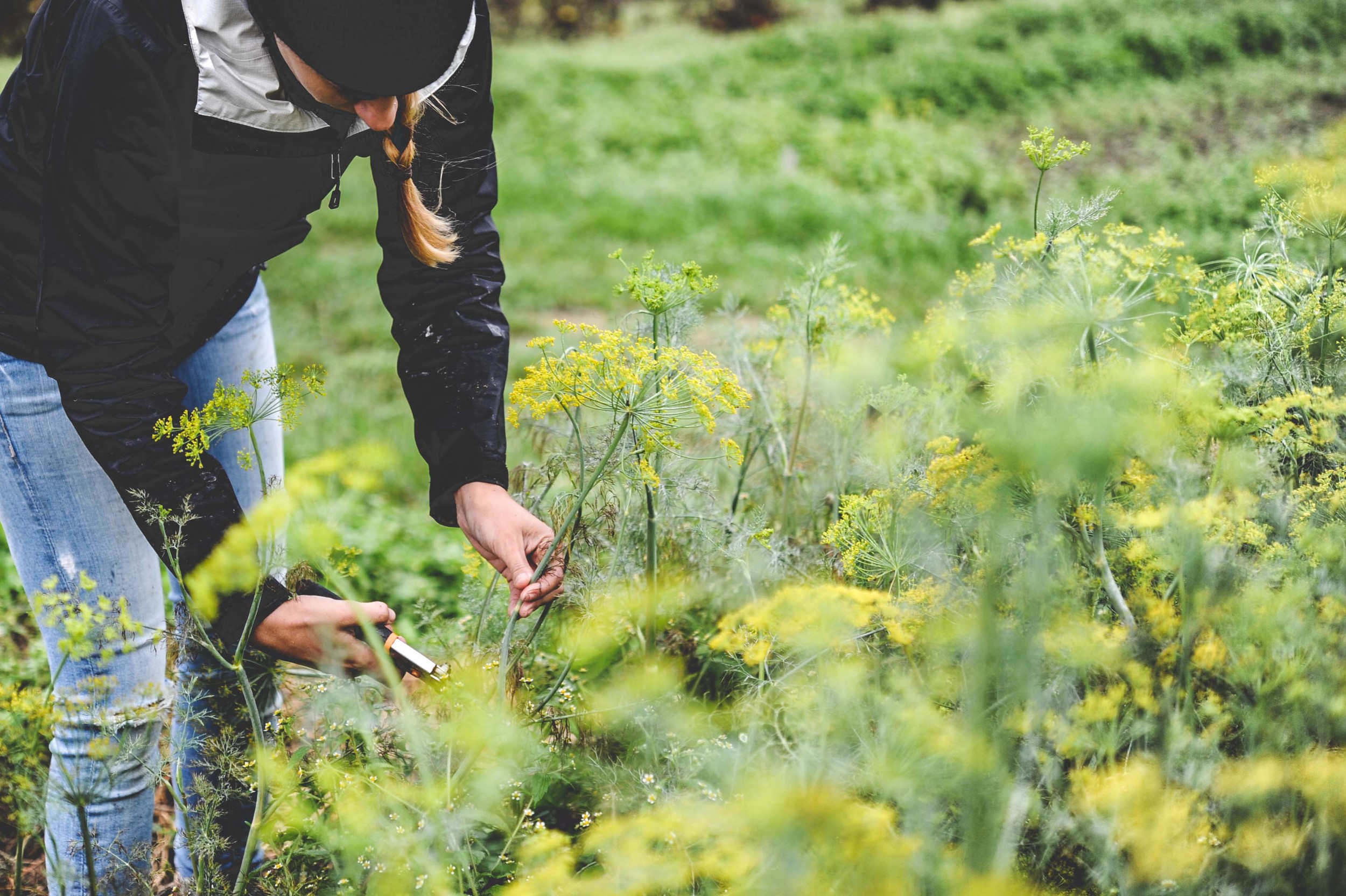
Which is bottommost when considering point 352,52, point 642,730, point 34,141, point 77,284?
point 642,730

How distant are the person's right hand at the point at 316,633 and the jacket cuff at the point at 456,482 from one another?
0.38m

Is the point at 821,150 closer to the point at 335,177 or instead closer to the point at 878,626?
the point at 335,177

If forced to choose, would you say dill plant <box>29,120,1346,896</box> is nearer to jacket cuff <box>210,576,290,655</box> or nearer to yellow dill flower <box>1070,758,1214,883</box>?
yellow dill flower <box>1070,758,1214,883</box>

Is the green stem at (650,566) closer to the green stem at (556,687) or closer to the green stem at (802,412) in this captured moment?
the green stem at (556,687)

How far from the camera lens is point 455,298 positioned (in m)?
1.96

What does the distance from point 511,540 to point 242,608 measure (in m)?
0.47

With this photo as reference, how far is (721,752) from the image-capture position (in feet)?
5.26

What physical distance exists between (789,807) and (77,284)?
4.21ft

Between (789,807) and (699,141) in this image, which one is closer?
(789,807)

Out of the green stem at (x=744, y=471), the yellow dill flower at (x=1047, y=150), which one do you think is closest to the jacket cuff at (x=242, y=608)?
the green stem at (x=744, y=471)

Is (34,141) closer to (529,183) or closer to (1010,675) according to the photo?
(1010,675)

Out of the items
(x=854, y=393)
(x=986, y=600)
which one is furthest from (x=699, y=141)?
(x=986, y=600)

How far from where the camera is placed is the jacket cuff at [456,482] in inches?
73.6

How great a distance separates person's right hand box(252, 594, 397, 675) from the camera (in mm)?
1496
